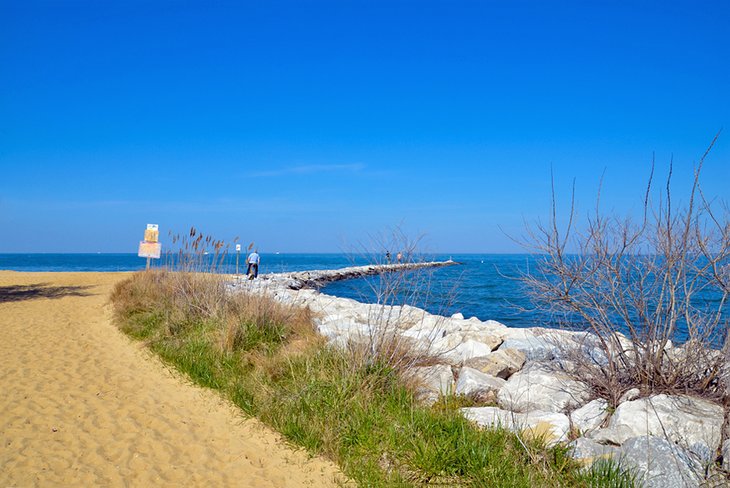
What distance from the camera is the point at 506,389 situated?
18.0 feet

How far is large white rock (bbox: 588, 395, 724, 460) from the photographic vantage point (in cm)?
396

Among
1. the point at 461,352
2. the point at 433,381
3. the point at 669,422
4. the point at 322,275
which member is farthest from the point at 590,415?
the point at 322,275

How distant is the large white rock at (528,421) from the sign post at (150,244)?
13885 mm

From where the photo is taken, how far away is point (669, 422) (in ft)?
13.5

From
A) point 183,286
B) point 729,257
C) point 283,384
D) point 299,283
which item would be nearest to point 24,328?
point 183,286

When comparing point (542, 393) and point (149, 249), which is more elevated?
point (149, 249)

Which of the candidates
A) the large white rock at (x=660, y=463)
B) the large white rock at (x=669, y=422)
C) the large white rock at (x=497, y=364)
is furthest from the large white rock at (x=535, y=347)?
the large white rock at (x=660, y=463)

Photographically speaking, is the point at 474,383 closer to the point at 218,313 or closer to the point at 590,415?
the point at 590,415

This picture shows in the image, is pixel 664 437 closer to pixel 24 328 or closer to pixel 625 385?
pixel 625 385

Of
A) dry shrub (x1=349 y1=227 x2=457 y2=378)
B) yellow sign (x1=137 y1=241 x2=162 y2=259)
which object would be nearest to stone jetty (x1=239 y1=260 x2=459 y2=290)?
dry shrub (x1=349 y1=227 x2=457 y2=378)

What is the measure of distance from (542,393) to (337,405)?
7.00ft

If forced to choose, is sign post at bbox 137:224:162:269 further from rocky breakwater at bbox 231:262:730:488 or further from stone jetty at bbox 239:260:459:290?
rocky breakwater at bbox 231:262:730:488

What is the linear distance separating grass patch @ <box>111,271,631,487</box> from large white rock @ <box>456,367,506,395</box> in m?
0.25

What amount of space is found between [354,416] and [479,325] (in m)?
6.38
